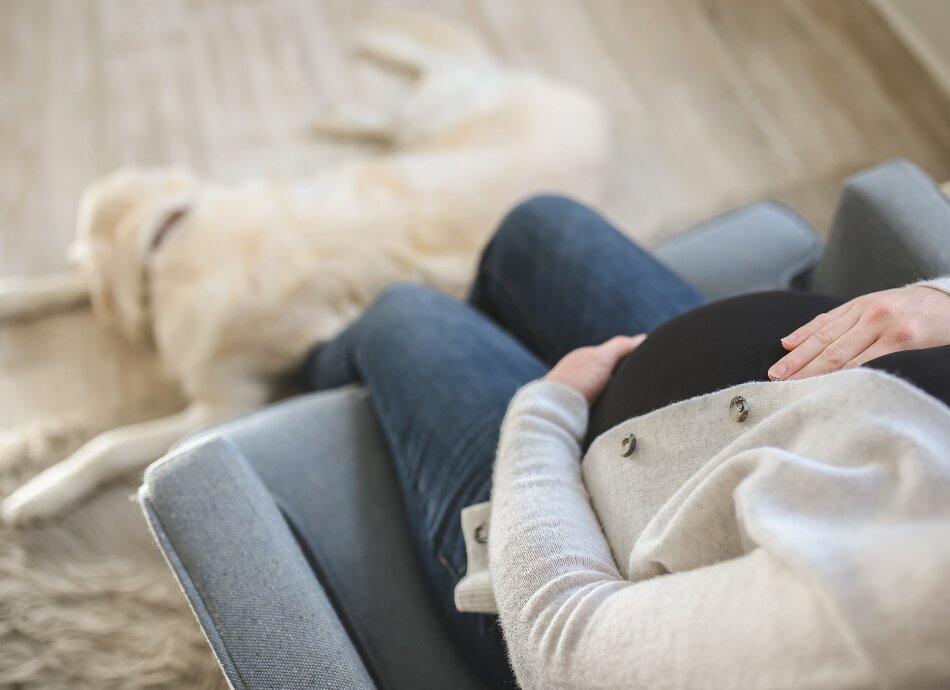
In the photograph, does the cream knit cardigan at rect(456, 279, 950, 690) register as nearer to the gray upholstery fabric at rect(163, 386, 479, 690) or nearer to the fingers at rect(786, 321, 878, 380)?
the fingers at rect(786, 321, 878, 380)

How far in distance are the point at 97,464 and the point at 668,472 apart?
1.06 metres

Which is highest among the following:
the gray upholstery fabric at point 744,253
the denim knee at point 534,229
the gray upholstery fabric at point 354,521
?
the denim knee at point 534,229

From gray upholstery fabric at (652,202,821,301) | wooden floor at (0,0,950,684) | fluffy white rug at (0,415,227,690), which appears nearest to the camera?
fluffy white rug at (0,415,227,690)

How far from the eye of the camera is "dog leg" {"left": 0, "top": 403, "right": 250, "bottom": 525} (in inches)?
49.6

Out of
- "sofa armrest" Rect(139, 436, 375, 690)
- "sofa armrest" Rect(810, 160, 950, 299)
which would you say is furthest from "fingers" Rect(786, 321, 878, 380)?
"sofa armrest" Rect(139, 436, 375, 690)

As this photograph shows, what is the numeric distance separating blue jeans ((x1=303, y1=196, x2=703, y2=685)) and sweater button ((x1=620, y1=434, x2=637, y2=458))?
0.64 ft

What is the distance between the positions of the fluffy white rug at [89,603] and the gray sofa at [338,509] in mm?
333

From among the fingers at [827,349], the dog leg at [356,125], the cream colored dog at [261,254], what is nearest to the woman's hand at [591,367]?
the fingers at [827,349]

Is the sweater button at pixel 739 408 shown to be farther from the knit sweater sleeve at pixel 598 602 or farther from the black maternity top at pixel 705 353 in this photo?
the knit sweater sleeve at pixel 598 602

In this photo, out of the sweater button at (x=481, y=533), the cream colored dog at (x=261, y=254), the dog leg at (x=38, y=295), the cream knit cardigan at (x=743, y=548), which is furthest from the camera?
the dog leg at (x=38, y=295)

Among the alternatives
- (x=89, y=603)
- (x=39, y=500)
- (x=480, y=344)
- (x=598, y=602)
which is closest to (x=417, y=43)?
(x=480, y=344)

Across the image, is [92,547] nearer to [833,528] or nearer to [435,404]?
[435,404]

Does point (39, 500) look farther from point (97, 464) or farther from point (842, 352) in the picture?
point (842, 352)

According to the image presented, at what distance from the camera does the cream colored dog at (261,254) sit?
134cm
